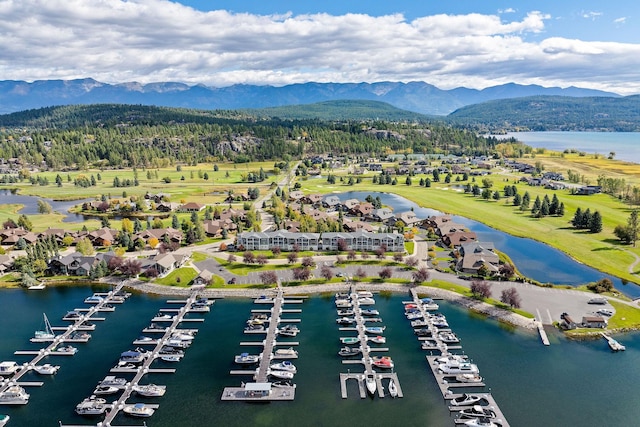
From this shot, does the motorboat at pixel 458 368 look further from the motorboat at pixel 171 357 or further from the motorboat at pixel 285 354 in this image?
the motorboat at pixel 171 357

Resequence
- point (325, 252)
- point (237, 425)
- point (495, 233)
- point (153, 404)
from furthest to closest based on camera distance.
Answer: point (495, 233)
point (325, 252)
point (153, 404)
point (237, 425)

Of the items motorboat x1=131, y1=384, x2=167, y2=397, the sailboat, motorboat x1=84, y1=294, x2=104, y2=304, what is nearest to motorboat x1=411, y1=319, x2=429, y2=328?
motorboat x1=131, y1=384, x2=167, y2=397

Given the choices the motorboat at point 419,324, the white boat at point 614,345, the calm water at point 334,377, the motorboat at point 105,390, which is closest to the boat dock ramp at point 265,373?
the calm water at point 334,377

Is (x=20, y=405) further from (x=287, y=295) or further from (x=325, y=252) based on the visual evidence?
(x=325, y=252)

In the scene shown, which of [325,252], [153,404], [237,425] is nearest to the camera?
[237,425]

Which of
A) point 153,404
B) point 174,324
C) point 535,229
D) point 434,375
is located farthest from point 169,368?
point 535,229

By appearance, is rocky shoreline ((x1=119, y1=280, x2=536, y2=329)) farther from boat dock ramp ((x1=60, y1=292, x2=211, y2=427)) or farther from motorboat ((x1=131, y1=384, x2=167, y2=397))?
motorboat ((x1=131, y1=384, x2=167, y2=397))
